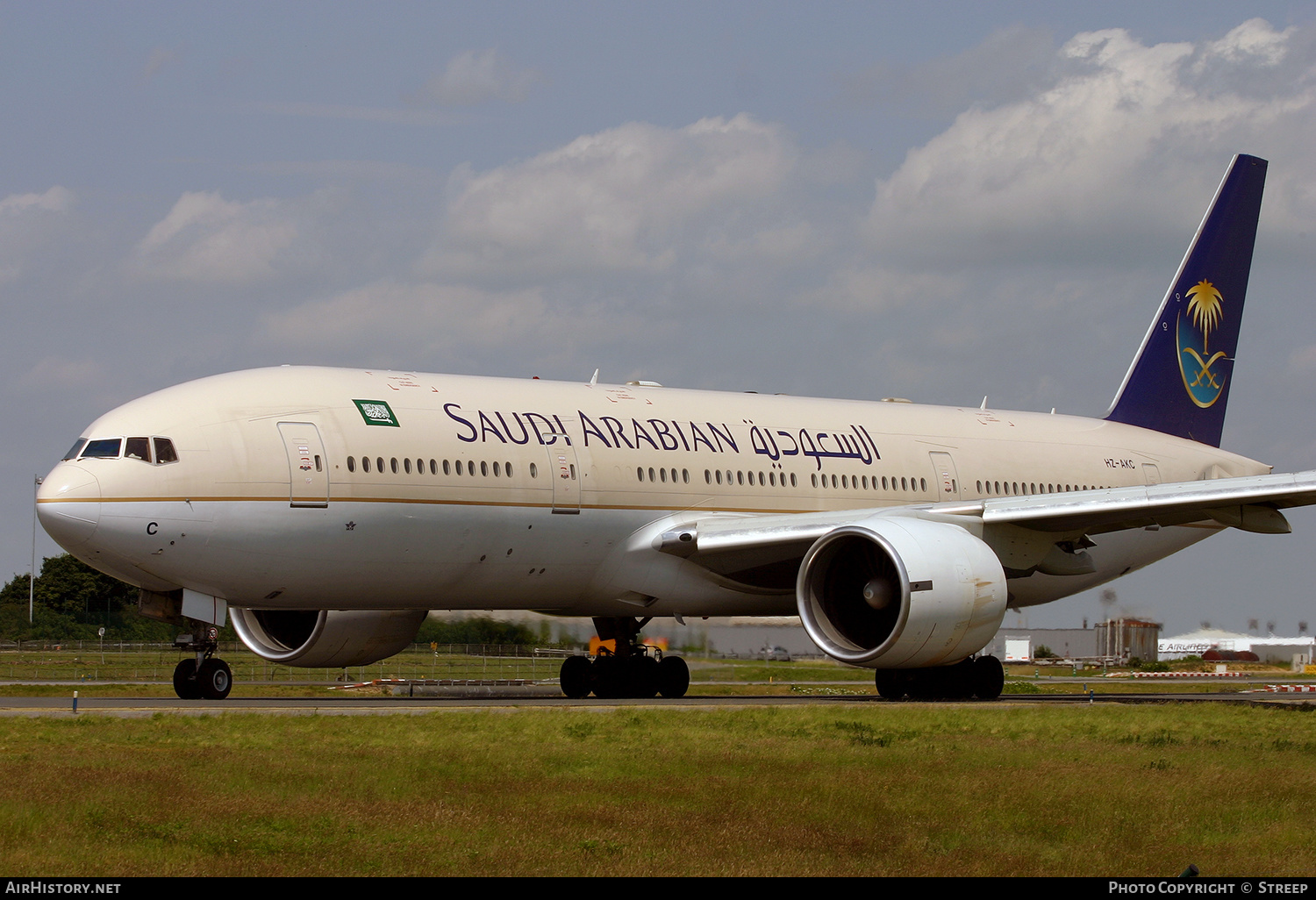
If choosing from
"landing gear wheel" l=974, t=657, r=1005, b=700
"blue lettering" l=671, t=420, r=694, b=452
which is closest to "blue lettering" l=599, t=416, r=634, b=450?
"blue lettering" l=671, t=420, r=694, b=452

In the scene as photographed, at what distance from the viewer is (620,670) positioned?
963 inches

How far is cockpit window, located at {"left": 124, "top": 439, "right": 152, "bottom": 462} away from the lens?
730 inches

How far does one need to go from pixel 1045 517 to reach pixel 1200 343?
39.0ft

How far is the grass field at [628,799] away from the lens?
950 centimetres

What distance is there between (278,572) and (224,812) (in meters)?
8.94

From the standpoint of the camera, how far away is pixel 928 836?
10.5 metres

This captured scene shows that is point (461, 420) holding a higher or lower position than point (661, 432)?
lower

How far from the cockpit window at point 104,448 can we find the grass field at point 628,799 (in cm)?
388

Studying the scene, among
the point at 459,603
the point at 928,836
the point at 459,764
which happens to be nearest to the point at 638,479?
the point at 459,603

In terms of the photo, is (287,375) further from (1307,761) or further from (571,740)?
(1307,761)

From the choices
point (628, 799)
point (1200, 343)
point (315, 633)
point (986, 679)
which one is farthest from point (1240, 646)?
point (628, 799)

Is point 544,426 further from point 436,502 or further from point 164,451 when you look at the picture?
point 164,451

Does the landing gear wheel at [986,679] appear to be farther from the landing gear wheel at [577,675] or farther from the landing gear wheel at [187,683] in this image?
the landing gear wheel at [187,683]

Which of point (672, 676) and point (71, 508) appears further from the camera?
point (672, 676)
